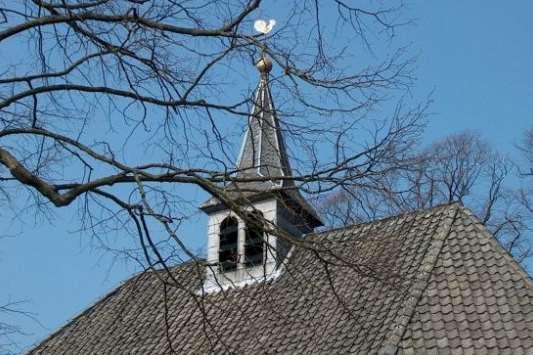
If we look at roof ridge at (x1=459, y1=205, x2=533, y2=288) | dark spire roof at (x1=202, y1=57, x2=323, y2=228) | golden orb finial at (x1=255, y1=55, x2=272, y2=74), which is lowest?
dark spire roof at (x1=202, y1=57, x2=323, y2=228)

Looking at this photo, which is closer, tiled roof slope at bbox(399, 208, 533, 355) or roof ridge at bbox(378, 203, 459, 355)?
tiled roof slope at bbox(399, 208, 533, 355)

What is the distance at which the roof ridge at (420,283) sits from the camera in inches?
437

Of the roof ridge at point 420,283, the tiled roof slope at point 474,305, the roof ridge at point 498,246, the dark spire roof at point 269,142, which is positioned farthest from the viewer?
the roof ridge at point 498,246

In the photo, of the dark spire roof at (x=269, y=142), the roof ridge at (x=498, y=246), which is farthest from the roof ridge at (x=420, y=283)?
the dark spire roof at (x=269, y=142)

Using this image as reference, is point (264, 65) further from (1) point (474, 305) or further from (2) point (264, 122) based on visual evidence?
(1) point (474, 305)

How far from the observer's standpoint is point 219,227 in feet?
51.5

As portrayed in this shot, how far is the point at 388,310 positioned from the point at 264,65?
5.62 metres

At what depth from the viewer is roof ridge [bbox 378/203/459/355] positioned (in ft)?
36.4

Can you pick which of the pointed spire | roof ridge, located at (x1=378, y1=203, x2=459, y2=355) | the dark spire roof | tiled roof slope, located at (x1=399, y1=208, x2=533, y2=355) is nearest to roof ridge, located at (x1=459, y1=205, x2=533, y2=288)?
tiled roof slope, located at (x1=399, y1=208, x2=533, y2=355)

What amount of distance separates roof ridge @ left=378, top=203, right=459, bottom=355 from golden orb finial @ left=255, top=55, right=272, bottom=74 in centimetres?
488

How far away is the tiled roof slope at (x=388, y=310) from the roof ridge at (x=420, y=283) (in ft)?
0.04

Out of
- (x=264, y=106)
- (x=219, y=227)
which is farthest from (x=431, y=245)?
(x=264, y=106)

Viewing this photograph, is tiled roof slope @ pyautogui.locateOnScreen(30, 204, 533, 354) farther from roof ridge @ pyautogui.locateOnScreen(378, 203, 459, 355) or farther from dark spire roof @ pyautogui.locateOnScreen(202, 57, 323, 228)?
dark spire roof @ pyautogui.locateOnScreen(202, 57, 323, 228)

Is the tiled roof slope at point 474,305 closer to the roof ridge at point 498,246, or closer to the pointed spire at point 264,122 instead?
the roof ridge at point 498,246
